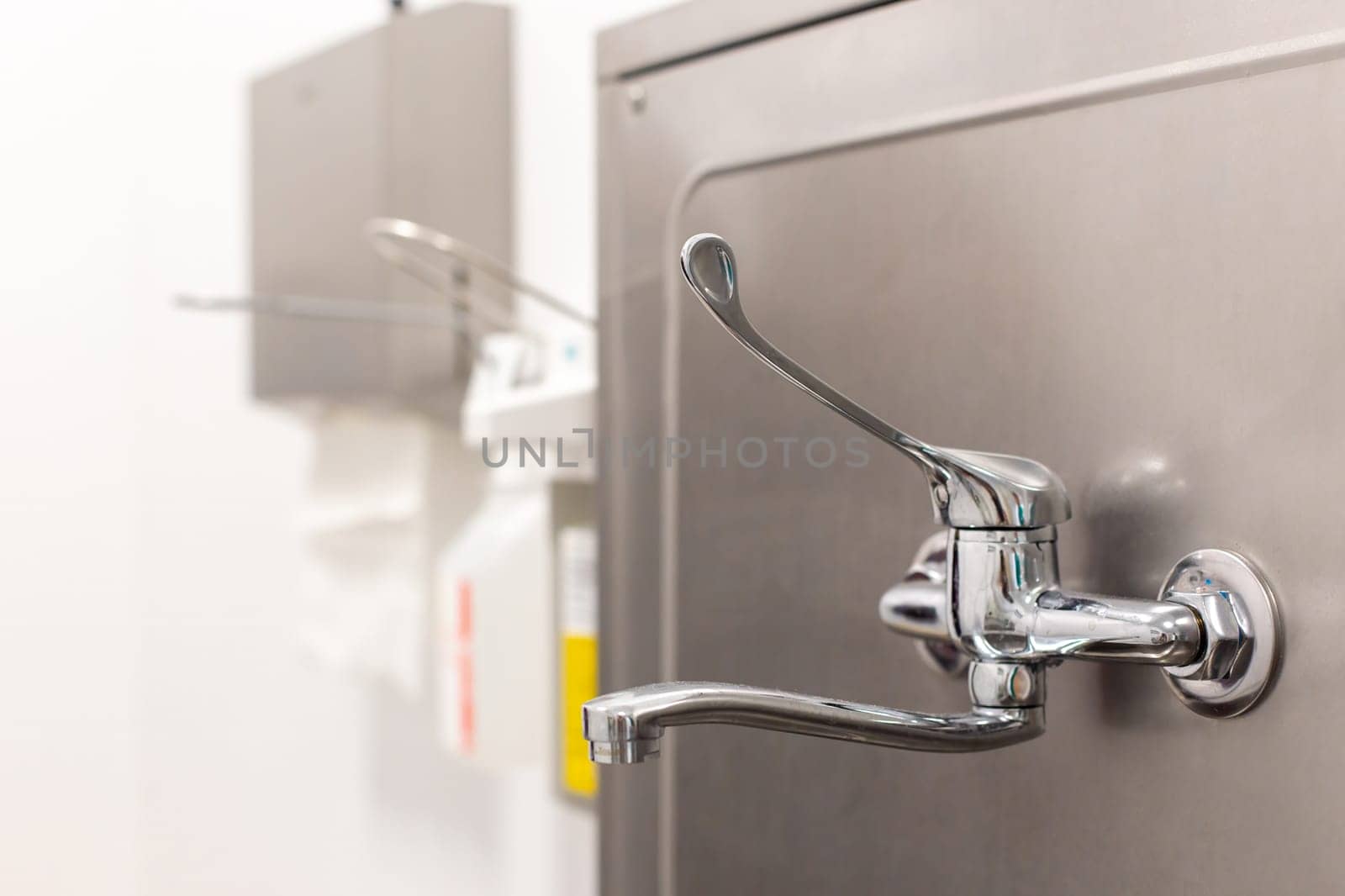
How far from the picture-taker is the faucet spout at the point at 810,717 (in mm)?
392

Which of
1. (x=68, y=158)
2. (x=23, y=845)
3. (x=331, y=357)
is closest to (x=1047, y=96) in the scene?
(x=331, y=357)

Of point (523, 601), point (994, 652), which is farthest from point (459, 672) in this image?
point (994, 652)

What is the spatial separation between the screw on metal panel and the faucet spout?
362mm

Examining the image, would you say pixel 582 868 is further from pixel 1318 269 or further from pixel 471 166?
pixel 1318 269

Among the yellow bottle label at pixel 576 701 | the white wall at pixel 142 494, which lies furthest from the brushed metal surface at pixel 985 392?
the white wall at pixel 142 494

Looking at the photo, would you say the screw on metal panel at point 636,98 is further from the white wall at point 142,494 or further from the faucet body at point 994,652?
the white wall at point 142,494

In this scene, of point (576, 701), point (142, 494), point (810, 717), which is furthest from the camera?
point (142, 494)

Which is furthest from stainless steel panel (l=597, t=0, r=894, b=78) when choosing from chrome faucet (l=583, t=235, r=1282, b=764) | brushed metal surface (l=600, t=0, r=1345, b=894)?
chrome faucet (l=583, t=235, r=1282, b=764)

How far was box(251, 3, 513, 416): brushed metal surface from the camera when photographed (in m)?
1.00

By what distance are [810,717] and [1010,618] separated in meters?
0.09

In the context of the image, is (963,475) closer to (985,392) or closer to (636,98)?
(985,392)

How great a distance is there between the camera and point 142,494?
1.62 metres

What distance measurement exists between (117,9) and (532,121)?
85 cm

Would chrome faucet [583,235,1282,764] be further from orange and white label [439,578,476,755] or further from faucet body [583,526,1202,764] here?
orange and white label [439,578,476,755]
